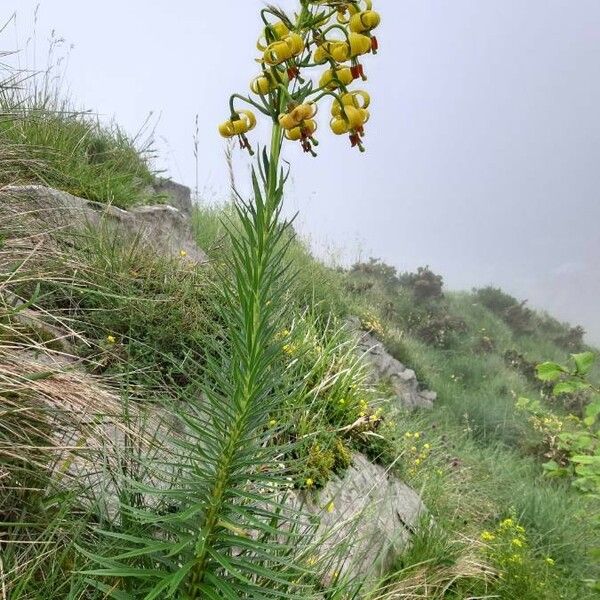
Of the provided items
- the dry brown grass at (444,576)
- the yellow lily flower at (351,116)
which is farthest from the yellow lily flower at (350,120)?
the dry brown grass at (444,576)

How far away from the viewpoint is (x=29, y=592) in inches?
70.0

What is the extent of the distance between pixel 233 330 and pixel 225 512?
0.47m

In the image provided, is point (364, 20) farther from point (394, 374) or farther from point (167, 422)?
point (394, 374)

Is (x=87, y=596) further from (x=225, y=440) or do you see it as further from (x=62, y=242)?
(x=62, y=242)

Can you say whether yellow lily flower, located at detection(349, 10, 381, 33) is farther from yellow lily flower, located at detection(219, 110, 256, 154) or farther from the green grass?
the green grass

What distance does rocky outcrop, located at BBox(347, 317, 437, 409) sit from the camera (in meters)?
7.25

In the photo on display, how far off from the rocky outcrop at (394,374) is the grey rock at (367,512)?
3.23 m

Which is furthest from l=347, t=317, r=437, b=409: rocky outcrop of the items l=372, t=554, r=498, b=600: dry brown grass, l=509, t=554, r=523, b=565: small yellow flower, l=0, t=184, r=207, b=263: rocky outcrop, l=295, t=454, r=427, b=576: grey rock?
l=372, t=554, r=498, b=600: dry brown grass

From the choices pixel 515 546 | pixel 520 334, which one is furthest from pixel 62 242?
pixel 520 334

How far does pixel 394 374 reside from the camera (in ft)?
25.4

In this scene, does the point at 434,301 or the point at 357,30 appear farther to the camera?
the point at 434,301

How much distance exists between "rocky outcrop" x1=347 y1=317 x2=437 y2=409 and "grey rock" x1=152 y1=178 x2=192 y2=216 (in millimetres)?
2302

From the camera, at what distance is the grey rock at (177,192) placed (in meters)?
6.98

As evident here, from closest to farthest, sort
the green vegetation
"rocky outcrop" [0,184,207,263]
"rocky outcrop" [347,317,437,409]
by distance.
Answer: the green vegetation → "rocky outcrop" [0,184,207,263] → "rocky outcrop" [347,317,437,409]
